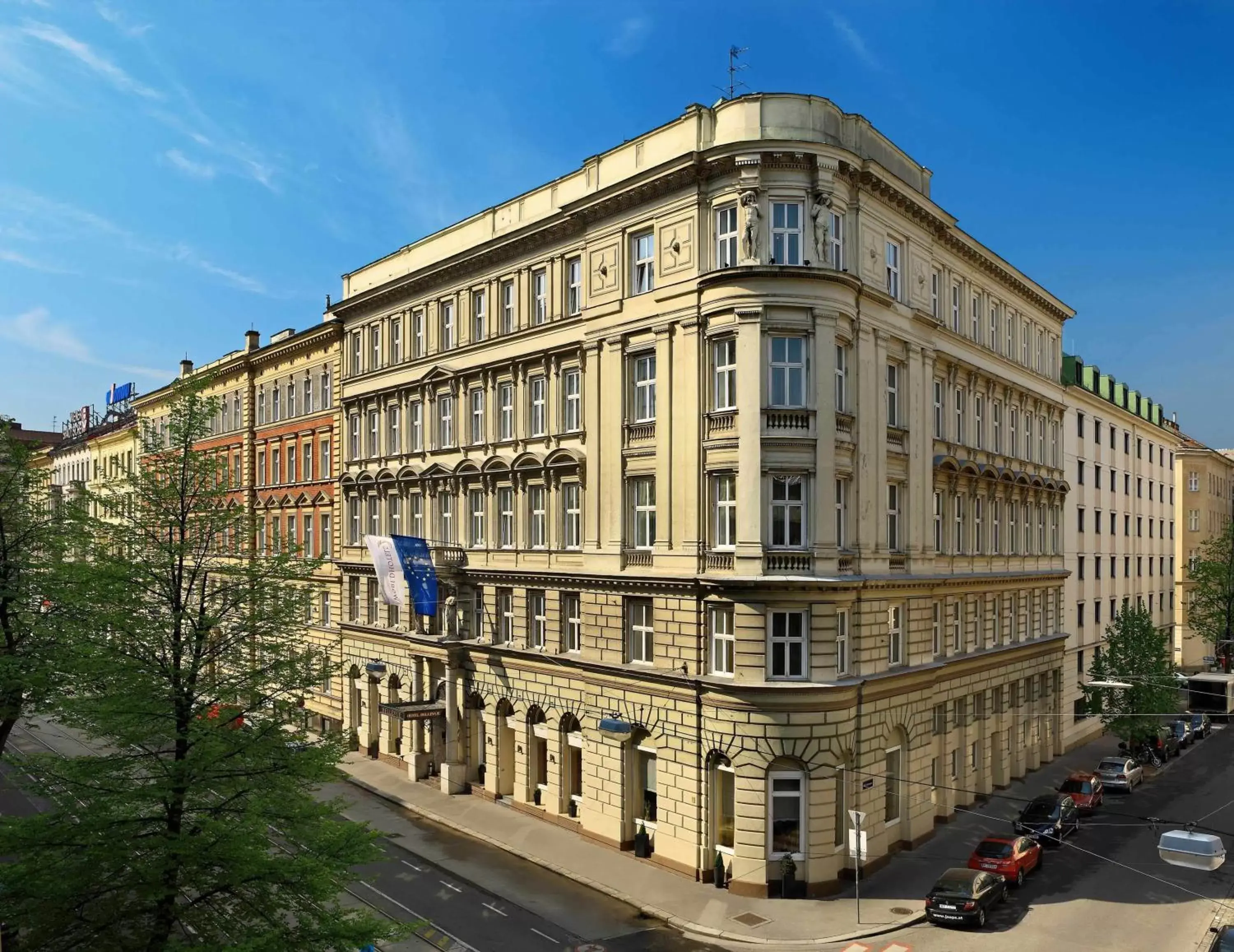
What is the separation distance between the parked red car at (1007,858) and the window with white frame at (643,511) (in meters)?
14.5

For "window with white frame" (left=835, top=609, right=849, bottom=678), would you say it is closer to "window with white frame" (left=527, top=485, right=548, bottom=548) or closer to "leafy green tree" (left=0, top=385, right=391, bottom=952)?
"window with white frame" (left=527, top=485, right=548, bottom=548)

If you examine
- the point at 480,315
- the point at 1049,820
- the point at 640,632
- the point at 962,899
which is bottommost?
the point at 1049,820

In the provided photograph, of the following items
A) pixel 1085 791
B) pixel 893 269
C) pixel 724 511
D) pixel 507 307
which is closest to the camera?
pixel 724 511

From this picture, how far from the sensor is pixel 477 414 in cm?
4150

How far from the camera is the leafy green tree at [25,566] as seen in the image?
2695 centimetres

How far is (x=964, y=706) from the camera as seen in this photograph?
3872 centimetres

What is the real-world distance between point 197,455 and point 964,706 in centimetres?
3161

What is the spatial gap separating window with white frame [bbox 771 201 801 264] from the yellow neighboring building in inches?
1165

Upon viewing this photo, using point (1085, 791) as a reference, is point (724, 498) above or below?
above

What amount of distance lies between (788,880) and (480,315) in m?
26.1

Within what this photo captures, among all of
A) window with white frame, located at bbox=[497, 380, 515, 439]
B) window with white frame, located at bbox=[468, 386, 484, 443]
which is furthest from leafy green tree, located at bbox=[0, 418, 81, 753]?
window with white frame, located at bbox=[497, 380, 515, 439]

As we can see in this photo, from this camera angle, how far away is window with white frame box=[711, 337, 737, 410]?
30094 mm

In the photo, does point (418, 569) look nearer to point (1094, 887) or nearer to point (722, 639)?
point (722, 639)

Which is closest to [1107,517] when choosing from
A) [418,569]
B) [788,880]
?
[788,880]
